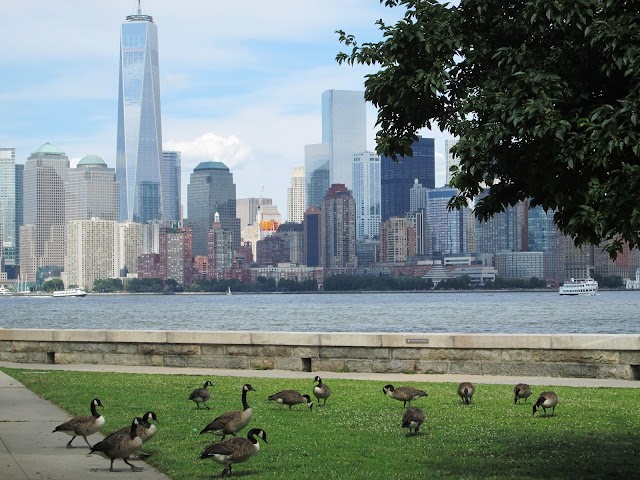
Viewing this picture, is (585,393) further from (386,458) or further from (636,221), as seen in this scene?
(636,221)

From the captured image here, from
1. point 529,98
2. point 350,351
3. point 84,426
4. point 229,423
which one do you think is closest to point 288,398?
point 229,423

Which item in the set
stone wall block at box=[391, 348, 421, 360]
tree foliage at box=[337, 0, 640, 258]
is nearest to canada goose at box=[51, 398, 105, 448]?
tree foliage at box=[337, 0, 640, 258]

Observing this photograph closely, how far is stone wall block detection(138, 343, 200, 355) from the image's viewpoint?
2539 cm

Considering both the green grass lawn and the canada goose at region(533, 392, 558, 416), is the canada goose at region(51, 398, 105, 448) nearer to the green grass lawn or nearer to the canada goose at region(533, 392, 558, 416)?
the green grass lawn

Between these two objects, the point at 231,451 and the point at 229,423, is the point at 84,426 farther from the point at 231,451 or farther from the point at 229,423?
the point at 231,451

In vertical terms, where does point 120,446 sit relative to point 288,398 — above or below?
above

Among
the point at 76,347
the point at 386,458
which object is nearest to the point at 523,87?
the point at 386,458

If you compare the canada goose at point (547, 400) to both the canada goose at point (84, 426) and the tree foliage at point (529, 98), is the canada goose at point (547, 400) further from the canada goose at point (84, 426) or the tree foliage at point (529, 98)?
the canada goose at point (84, 426)

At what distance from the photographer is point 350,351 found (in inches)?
934

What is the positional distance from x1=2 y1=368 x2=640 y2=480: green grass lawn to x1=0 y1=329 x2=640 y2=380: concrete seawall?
7.29ft

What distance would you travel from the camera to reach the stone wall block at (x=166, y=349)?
25391 mm

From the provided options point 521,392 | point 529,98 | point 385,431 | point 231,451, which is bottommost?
point 385,431

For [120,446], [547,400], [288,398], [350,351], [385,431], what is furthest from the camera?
[350,351]

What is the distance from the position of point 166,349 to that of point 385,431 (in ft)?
38.3
